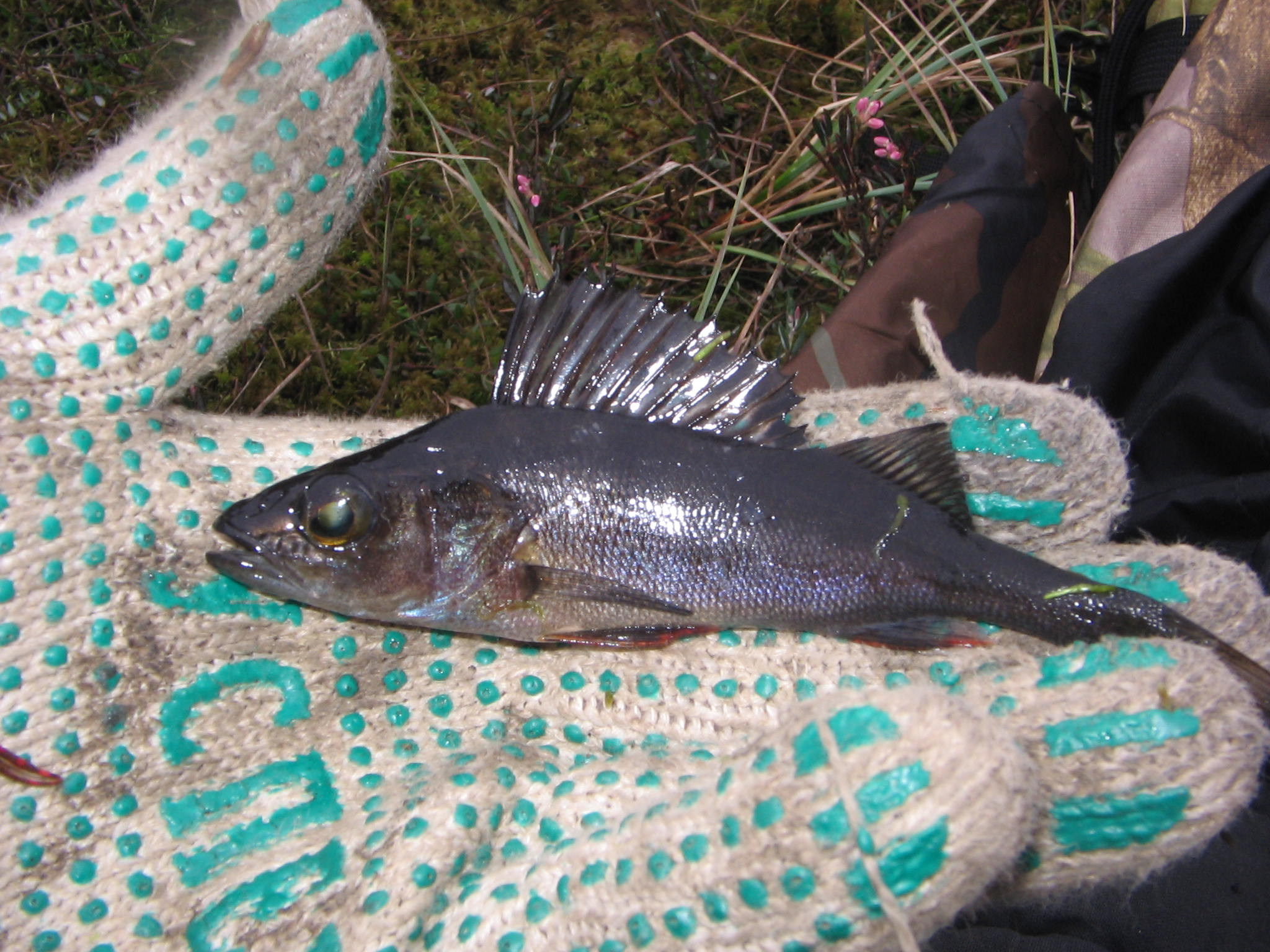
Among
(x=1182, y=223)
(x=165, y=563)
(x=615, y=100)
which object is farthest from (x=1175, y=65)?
(x=165, y=563)

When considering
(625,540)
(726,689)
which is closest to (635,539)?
(625,540)

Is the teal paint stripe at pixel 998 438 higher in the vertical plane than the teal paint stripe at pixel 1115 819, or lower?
higher

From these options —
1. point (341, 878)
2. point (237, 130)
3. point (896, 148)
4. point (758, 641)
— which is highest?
point (237, 130)

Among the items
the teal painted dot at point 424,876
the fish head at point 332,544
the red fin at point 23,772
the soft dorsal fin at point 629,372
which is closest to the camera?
the teal painted dot at point 424,876

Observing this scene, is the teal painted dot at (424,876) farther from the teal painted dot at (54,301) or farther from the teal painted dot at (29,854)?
the teal painted dot at (54,301)

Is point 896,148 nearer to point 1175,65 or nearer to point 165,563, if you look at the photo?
point 1175,65

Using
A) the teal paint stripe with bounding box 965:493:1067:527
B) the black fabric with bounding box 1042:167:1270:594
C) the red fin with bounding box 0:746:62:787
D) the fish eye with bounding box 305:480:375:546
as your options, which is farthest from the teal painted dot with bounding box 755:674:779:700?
the red fin with bounding box 0:746:62:787

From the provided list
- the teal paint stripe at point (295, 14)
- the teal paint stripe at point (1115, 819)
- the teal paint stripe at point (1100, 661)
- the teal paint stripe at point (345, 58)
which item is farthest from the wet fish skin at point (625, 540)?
the teal paint stripe at point (295, 14)

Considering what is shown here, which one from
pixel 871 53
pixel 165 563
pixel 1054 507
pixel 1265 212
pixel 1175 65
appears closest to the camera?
pixel 165 563

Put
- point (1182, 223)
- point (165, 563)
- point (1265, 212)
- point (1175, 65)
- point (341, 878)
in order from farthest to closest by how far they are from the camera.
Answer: point (1175, 65), point (1182, 223), point (1265, 212), point (165, 563), point (341, 878)
